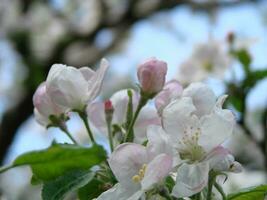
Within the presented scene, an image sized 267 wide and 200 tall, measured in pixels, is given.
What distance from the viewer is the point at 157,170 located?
0.73m

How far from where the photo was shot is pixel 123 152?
0.78 m

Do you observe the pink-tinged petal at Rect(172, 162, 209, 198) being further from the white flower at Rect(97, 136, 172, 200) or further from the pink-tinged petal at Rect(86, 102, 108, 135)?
the pink-tinged petal at Rect(86, 102, 108, 135)

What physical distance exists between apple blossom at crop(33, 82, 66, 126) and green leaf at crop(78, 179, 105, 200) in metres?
0.13

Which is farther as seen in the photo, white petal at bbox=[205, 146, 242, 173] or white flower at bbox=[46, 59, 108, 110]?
white flower at bbox=[46, 59, 108, 110]

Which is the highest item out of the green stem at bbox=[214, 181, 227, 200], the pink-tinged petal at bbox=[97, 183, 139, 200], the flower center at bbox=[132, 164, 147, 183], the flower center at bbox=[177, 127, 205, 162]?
the flower center at bbox=[177, 127, 205, 162]

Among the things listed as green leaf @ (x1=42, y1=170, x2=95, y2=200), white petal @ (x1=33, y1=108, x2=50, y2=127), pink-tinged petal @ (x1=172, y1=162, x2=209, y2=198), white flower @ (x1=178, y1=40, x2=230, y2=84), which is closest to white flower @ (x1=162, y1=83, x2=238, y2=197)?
pink-tinged petal @ (x1=172, y1=162, x2=209, y2=198)

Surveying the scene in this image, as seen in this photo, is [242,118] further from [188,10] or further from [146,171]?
[188,10]

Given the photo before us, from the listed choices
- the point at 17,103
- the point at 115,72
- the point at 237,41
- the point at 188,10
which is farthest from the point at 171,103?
the point at 115,72

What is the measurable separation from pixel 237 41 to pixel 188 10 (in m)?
3.07

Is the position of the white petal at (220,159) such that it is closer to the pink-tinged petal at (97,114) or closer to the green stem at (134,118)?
the green stem at (134,118)

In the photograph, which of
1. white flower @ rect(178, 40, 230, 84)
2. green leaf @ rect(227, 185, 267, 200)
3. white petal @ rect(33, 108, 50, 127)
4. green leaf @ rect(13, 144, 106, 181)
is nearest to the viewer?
green leaf @ rect(13, 144, 106, 181)

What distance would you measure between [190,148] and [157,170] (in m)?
0.08

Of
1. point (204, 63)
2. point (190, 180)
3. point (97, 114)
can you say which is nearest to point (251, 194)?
point (190, 180)

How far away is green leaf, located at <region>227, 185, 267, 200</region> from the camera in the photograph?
833mm
